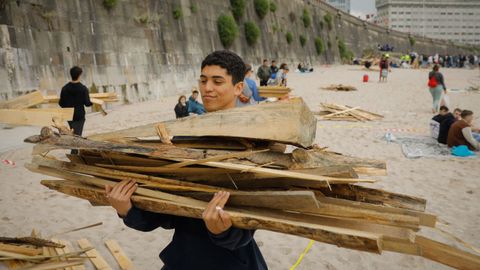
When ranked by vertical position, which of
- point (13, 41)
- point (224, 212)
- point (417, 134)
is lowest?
point (417, 134)

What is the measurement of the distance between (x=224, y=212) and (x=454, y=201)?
16.2 ft

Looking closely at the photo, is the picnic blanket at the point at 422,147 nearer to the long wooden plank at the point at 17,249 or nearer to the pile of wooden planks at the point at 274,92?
the pile of wooden planks at the point at 274,92

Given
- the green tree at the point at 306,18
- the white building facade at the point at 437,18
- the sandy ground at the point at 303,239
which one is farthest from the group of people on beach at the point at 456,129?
the white building facade at the point at 437,18

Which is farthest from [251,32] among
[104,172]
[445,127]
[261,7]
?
[104,172]

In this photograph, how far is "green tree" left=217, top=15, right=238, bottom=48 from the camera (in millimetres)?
23125

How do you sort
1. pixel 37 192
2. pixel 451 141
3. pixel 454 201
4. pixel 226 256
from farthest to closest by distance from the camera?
pixel 451 141 → pixel 37 192 → pixel 454 201 → pixel 226 256

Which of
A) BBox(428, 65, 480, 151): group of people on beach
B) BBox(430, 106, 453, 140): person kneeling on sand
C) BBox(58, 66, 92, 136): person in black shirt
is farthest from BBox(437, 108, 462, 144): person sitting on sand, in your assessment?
BBox(58, 66, 92, 136): person in black shirt

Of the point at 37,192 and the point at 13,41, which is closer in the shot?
the point at 37,192

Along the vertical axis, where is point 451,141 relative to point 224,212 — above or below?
below

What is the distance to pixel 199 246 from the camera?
1697 millimetres

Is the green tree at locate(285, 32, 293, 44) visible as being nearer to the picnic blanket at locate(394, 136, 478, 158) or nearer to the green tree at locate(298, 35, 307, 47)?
the green tree at locate(298, 35, 307, 47)

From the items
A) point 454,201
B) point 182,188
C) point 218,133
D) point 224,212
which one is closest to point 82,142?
point 182,188

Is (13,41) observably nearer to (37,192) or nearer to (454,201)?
(37,192)

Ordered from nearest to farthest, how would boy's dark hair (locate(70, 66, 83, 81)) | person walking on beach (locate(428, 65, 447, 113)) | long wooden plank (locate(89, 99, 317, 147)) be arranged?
long wooden plank (locate(89, 99, 317, 147)) < boy's dark hair (locate(70, 66, 83, 81)) < person walking on beach (locate(428, 65, 447, 113))
